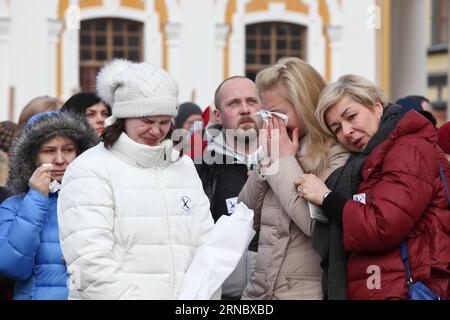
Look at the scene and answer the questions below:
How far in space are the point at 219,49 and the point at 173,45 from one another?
2.91 ft

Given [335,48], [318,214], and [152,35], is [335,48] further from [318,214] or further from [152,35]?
[318,214]

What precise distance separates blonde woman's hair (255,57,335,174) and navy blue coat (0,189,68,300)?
1118 mm

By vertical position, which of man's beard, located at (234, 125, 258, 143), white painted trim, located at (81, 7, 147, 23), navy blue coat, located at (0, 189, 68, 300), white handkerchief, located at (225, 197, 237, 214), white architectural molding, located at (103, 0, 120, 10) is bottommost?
navy blue coat, located at (0, 189, 68, 300)

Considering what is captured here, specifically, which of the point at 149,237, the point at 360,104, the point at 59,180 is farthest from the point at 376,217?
the point at 59,180

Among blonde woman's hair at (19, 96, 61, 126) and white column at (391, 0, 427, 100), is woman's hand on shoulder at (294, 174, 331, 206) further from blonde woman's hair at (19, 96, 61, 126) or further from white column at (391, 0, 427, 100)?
white column at (391, 0, 427, 100)

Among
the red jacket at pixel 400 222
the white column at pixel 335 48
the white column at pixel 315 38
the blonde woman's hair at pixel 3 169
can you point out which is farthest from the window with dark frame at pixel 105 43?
the red jacket at pixel 400 222

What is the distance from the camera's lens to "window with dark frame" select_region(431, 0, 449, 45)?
26734mm

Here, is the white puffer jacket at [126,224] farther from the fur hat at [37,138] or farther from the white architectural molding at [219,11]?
the white architectural molding at [219,11]

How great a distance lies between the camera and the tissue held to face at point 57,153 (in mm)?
4816

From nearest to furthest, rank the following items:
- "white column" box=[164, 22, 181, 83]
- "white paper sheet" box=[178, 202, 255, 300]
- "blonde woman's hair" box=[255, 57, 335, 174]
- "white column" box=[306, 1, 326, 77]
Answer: "white paper sheet" box=[178, 202, 255, 300] → "blonde woman's hair" box=[255, 57, 335, 174] → "white column" box=[164, 22, 181, 83] → "white column" box=[306, 1, 326, 77]

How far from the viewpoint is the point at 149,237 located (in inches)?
156

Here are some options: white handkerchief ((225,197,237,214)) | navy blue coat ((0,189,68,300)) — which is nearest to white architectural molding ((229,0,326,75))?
white handkerchief ((225,197,237,214))
